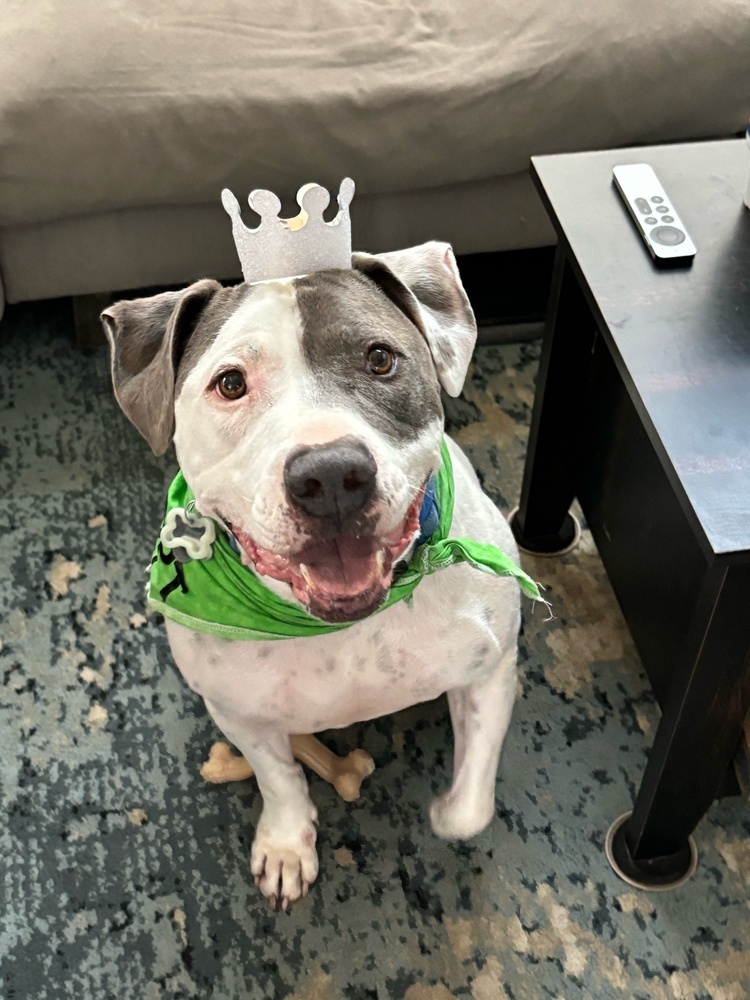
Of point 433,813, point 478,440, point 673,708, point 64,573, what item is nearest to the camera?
point 673,708

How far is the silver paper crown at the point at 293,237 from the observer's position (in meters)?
1.11

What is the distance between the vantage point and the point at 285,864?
1.46 m

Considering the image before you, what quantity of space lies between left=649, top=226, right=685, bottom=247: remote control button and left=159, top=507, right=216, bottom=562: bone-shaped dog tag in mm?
721

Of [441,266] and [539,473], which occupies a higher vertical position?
[441,266]

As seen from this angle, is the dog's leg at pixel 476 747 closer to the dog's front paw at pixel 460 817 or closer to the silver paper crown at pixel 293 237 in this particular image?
the dog's front paw at pixel 460 817

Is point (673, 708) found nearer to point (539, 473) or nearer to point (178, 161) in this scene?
point (539, 473)

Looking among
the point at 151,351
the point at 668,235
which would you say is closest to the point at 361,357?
the point at 151,351

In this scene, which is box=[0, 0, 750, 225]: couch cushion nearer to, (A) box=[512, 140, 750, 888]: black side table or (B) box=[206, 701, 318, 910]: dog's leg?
(A) box=[512, 140, 750, 888]: black side table

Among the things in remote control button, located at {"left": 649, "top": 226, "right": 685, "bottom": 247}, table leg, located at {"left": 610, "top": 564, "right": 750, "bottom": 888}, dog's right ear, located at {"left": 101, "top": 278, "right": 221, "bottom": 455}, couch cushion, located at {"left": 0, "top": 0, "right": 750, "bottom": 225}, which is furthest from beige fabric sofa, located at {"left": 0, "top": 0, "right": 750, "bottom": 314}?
table leg, located at {"left": 610, "top": 564, "right": 750, "bottom": 888}

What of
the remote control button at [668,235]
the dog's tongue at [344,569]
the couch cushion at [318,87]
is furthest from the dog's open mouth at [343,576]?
the couch cushion at [318,87]

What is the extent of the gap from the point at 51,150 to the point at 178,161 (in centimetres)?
23

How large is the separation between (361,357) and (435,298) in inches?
7.9

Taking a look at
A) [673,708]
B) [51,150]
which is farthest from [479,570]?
[51,150]

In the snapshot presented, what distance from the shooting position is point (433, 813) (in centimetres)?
147
